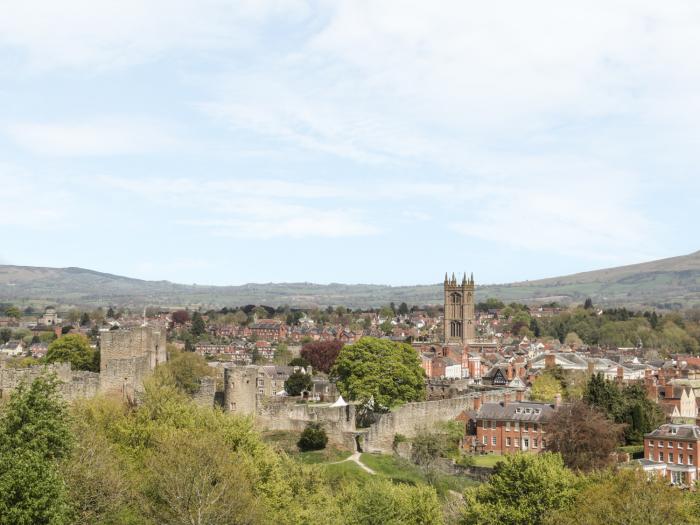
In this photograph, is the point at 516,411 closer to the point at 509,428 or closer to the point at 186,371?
the point at 509,428

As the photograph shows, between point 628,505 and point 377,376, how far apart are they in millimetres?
27794

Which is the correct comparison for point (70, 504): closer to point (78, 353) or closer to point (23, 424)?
point (23, 424)

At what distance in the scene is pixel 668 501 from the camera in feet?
92.2

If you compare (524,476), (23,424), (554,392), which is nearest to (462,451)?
(554,392)

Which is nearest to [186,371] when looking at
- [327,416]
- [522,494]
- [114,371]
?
[327,416]

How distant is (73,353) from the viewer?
69125mm

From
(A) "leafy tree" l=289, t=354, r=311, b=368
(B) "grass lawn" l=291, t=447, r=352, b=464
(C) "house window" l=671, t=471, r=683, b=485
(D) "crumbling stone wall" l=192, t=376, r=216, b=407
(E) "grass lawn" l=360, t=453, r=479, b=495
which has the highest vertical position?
(D) "crumbling stone wall" l=192, t=376, r=216, b=407

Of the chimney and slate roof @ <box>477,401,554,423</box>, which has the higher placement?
the chimney

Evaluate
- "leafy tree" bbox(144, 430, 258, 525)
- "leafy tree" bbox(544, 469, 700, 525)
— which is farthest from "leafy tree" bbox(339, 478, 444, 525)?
"leafy tree" bbox(144, 430, 258, 525)

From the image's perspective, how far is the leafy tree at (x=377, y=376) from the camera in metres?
54.1

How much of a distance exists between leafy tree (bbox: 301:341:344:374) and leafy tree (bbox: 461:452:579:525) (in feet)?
187

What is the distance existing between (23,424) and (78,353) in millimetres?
44316

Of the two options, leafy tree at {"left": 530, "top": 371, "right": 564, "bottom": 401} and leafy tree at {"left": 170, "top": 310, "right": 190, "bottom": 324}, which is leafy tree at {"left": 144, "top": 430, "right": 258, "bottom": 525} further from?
leafy tree at {"left": 170, "top": 310, "right": 190, "bottom": 324}

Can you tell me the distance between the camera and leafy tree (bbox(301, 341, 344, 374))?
90.2 meters
